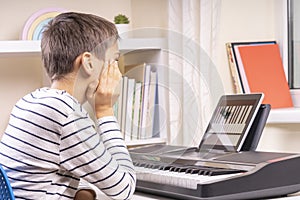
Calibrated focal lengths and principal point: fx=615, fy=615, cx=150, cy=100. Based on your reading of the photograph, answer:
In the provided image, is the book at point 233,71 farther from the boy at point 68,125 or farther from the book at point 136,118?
the boy at point 68,125

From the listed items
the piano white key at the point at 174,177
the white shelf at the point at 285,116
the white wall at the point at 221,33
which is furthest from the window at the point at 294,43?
the piano white key at the point at 174,177

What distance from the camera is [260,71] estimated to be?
8.01ft

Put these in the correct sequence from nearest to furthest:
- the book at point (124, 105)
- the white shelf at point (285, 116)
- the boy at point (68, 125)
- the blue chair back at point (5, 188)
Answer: the blue chair back at point (5, 188)
the boy at point (68, 125)
the book at point (124, 105)
the white shelf at point (285, 116)

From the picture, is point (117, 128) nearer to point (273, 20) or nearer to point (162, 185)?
point (162, 185)

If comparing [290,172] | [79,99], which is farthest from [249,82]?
[79,99]

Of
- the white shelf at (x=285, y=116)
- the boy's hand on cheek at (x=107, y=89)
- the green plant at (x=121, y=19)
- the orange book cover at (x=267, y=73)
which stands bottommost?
the white shelf at (x=285, y=116)

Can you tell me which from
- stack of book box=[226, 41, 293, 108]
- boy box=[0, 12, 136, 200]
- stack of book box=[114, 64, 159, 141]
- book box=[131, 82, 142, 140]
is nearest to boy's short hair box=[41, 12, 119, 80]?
boy box=[0, 12, 136, 200]

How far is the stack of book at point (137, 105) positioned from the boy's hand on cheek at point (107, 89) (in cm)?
4

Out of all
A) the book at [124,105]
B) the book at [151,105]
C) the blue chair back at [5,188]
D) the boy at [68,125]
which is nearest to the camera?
the blue chair back at [5,188]

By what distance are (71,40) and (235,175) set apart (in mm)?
442

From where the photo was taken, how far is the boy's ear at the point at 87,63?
1255mm

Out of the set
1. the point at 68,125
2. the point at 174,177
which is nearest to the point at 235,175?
the point at 174,177

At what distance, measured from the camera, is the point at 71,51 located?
1270mm

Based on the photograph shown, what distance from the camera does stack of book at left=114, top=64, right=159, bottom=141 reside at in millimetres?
1412
